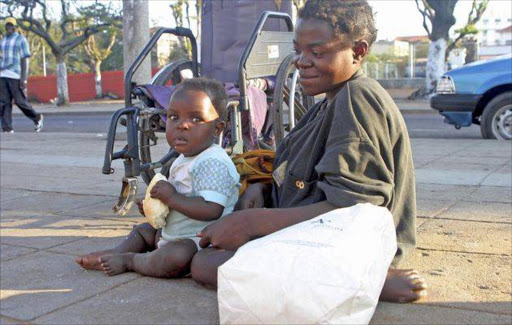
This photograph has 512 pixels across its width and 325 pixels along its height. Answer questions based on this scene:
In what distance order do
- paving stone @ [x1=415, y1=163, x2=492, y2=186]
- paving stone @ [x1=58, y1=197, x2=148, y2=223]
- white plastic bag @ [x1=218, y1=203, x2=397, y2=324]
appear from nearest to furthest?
white plastic bag @ [x1=218, y1=203, x2=397, y2=324] → paving stone @ [x1=58, y1=197, x2=148, y2=223] → paving stone @ [x1=415, y1=163, x2=492, y2=186]

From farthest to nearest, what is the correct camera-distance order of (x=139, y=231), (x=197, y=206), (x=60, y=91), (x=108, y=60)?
(x=108, y=60) → (x=60, y=91) → (x=139, y=231) → (x=197, y=206)

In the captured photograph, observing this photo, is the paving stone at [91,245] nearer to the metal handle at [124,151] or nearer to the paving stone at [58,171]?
the metal handle at [124,151]

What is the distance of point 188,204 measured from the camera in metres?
2.89

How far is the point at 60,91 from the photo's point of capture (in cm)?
3192

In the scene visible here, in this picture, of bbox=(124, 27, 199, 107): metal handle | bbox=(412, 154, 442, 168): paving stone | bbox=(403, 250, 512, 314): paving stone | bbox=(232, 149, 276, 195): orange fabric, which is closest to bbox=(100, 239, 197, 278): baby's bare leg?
bbox=(232, 149, 276, 195): orange fabric

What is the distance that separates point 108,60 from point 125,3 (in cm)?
Answer: 4866

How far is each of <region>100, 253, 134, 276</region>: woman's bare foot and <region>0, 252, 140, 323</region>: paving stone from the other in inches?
1.1

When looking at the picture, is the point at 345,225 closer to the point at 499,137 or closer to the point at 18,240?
the point at 18,240

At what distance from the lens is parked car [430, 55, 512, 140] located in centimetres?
891

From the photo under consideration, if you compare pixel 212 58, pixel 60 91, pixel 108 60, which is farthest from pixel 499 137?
pixel 108 60

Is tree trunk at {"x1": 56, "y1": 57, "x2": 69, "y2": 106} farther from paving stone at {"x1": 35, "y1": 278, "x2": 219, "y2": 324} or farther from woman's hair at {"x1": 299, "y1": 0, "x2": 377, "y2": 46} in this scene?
woman's hair at {"x1": 299, "y1": 0, "x2": 377, "y2": 46}

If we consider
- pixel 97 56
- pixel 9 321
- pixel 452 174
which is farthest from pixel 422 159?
pixel 97 56

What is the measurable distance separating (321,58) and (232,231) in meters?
0.76

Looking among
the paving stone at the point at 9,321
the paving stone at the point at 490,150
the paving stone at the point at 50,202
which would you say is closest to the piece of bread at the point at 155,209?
the paving stone at the point at 9,321
